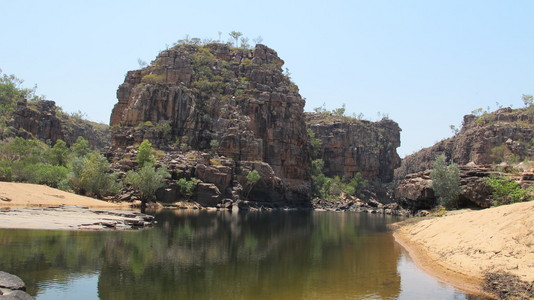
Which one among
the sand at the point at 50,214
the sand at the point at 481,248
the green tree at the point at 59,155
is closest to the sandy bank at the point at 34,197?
the sand at the point at 50,214

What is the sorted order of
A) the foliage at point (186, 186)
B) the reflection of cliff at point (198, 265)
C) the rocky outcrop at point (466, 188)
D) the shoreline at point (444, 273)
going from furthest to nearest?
the foliage at point (186, 186) < the rocky outcrop at point (466, 188) < the shoreline at point (444, 273) < the reflection of cliff at point (198, 265)

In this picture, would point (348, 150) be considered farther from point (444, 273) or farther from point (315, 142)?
point (444, 273)

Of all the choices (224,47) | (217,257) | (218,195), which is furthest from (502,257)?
(224,47)

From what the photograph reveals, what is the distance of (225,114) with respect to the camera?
12519cm

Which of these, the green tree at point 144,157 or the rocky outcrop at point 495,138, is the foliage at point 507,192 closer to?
the green tree at point 144,157

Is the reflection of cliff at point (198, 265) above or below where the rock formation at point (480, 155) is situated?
below

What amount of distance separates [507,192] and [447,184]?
20.6 meters

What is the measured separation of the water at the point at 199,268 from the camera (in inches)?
832

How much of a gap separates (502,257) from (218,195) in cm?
7925

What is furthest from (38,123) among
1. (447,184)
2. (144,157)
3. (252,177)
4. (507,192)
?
(507,192)

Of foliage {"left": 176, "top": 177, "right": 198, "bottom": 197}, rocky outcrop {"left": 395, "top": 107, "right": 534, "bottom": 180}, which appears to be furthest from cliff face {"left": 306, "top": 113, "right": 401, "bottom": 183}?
foliage {"left": 176, "top": 177, "right": 198, "bottom": 197}

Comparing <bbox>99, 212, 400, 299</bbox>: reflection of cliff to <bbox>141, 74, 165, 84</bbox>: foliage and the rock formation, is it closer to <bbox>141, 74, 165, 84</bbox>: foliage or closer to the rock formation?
the rock formation

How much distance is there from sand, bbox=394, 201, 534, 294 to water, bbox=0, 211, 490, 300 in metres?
1.65

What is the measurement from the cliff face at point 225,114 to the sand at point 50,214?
4134 cm
